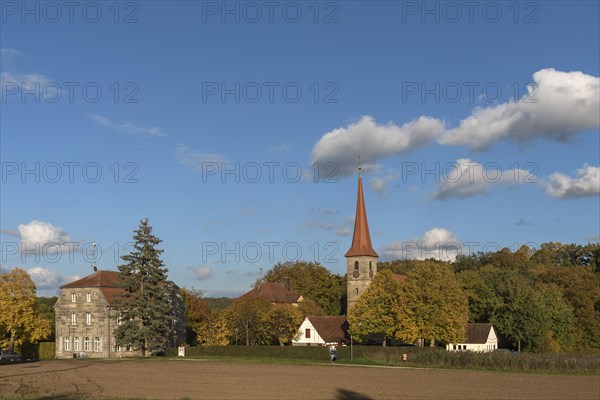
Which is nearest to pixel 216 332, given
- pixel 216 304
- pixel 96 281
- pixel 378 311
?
pixel 96 281

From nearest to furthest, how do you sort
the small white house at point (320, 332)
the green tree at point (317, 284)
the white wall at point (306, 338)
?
the small white house at point (320, 332), the white wall at point (306, 338), the green tree at point (317, 284)

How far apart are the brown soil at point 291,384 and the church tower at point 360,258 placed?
51.8 m

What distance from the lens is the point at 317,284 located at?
129 m

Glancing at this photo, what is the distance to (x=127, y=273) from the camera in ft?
251

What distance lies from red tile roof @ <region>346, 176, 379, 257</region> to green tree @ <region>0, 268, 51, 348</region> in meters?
45.9

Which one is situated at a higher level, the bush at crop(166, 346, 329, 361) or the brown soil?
the brown soil

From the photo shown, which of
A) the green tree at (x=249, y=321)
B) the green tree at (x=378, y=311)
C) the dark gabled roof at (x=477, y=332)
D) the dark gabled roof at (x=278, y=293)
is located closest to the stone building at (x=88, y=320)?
the green tree at (x=249, y=321)

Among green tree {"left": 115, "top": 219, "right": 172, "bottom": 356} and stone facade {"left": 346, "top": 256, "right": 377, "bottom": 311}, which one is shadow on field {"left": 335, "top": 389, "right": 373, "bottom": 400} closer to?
green tree {"left": 115, "top": 219, "right": 172, "bottom": 356}

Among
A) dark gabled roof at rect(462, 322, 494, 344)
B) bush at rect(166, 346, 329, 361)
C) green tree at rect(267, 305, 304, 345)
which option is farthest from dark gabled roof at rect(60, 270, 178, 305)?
dark gabled roof at rect(462, 322, 494, 344)

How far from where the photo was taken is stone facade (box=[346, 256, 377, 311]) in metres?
104

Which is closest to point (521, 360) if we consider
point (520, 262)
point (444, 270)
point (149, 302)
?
point (444, 270)

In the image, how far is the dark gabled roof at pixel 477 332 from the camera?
86750 millimetres

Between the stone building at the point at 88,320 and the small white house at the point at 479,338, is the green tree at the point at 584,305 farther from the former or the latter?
the stone building at the point at 88,320

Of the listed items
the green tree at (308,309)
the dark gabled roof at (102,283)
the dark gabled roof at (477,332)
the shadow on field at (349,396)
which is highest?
the dark gabled roof at (102,283)
